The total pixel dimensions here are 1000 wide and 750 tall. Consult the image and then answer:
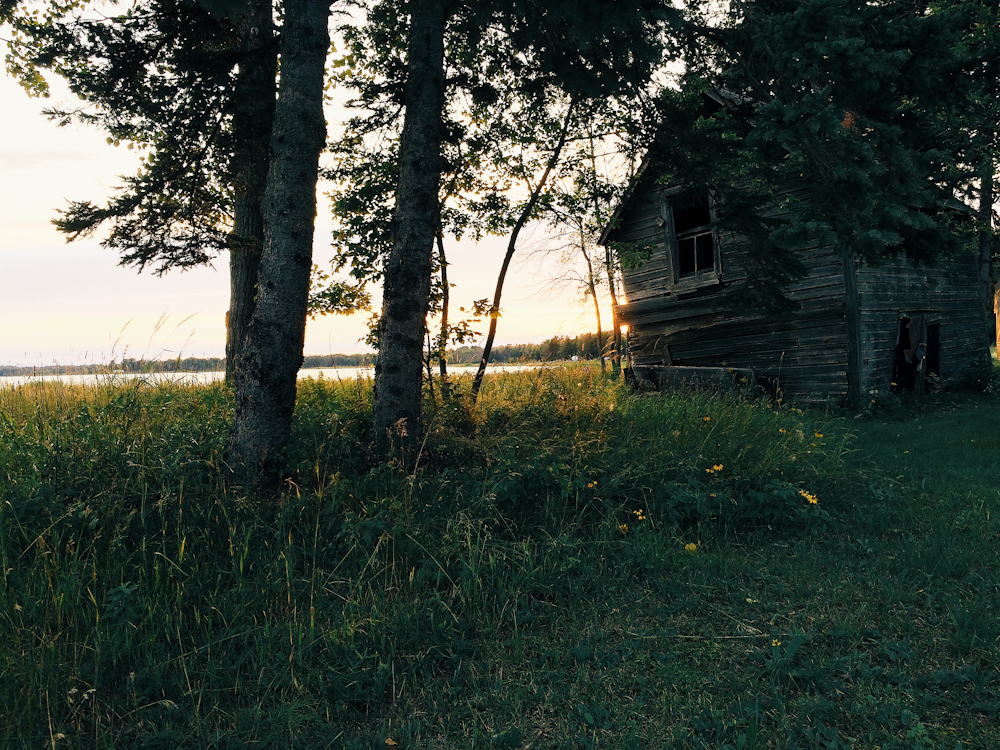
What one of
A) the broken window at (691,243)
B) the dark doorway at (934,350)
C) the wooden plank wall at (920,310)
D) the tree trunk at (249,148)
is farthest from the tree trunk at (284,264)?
the dark doorway at (934,350)

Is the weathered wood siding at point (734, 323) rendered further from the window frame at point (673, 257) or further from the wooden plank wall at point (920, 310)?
the wooden plank wall at point (920, 310)

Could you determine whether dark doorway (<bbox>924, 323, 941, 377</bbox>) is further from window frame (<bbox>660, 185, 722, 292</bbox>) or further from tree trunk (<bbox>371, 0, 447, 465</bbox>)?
tree trunk (<bbox>371, 0, 447, 465</bbox>)

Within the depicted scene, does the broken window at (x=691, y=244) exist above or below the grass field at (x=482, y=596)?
above

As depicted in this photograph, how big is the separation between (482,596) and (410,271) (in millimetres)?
2835

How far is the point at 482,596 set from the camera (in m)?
3.29

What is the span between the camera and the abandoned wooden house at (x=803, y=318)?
1155 cm

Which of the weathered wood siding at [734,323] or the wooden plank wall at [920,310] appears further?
the wooden plank wall at [920,310]

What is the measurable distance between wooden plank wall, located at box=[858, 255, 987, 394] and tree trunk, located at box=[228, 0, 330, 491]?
33.6 ft

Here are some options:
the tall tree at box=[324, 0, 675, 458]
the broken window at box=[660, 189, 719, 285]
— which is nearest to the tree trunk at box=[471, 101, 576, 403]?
the tall tree at box=[324, 0, 675, 458]

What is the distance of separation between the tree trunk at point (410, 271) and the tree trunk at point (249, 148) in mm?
1657

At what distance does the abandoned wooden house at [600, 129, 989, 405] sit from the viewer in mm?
11547

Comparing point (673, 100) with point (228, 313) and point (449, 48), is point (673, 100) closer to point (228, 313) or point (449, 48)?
point (449, 48)

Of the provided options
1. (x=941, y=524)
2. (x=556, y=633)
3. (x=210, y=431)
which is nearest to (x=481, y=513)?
(x=556, y=633)

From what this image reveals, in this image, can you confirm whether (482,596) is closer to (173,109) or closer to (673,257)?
(173,109)
